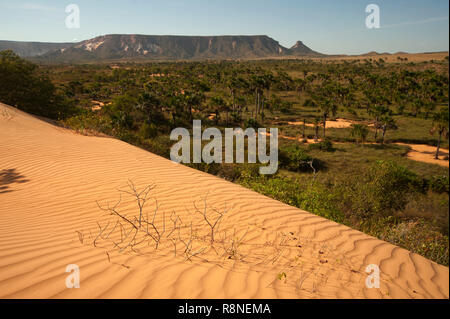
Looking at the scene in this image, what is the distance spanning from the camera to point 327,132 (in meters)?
31.9

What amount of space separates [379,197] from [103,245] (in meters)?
10.3

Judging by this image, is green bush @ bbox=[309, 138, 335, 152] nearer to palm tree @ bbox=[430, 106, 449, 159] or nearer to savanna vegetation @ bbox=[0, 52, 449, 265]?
savanna vegetation @ bbox=[0, 52, 449, 265]

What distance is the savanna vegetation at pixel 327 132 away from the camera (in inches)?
316

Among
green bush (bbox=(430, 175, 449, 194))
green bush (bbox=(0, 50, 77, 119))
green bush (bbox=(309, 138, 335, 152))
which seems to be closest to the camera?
green bush (bbox=(0, 50, 77, 119))

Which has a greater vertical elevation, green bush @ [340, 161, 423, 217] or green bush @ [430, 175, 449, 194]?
green bush @ [340, 161, 423, 217]

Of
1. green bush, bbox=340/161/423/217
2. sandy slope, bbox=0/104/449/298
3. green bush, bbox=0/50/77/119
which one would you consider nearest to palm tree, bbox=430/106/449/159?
green bush, bbox=340/161/423/217

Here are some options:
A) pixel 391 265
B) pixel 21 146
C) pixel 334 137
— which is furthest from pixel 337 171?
pixel 21 146

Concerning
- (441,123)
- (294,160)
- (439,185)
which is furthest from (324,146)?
(439,185)

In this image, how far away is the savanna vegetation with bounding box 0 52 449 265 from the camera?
8039 millimetres

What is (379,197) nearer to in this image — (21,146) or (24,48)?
(21,146)

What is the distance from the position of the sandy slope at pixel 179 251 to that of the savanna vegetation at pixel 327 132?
1872 mm

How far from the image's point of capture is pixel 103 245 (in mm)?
3154

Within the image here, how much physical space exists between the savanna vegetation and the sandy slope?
1.87 metres

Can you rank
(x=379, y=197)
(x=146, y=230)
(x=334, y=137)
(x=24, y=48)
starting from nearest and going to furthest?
(x=146, y=230), (x=379, y=197), (x=334, y=137), (x=24, y=48)
